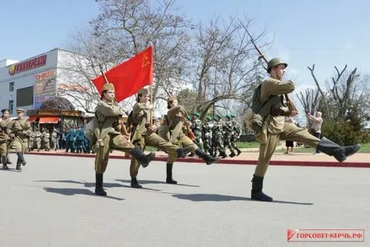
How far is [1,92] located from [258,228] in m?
59.2

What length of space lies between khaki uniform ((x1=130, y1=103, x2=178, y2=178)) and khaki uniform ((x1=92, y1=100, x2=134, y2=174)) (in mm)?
891

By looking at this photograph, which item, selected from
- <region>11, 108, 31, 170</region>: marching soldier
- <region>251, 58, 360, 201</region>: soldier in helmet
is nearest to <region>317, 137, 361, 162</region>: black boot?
<region>251, 58, 360, 201</region>: soldier in helmet

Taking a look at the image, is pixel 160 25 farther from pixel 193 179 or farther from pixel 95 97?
pixel 193 179

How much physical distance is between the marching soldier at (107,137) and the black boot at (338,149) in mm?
2470

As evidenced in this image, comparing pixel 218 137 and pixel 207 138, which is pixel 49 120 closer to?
pixel 207 138

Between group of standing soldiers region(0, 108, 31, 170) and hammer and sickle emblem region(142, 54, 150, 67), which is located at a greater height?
hammer and sickle emblem region(142, 54, 150, 67)

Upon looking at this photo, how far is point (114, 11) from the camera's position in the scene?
1104 inches

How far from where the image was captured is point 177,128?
325 inches

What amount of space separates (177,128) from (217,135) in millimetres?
7819

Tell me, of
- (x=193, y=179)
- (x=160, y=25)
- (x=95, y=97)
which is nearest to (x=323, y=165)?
(x=193, y=179)

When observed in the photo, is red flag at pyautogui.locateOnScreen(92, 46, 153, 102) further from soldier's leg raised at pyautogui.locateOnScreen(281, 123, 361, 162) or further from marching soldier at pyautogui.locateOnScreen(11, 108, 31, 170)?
soldier's leg raised at pyautogui.locateOnScreen(281, 123, 361, 162)

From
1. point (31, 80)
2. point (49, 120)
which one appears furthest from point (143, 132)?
point (31, 80)

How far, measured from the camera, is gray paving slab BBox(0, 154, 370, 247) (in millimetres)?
3990

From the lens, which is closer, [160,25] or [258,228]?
[258,228]
